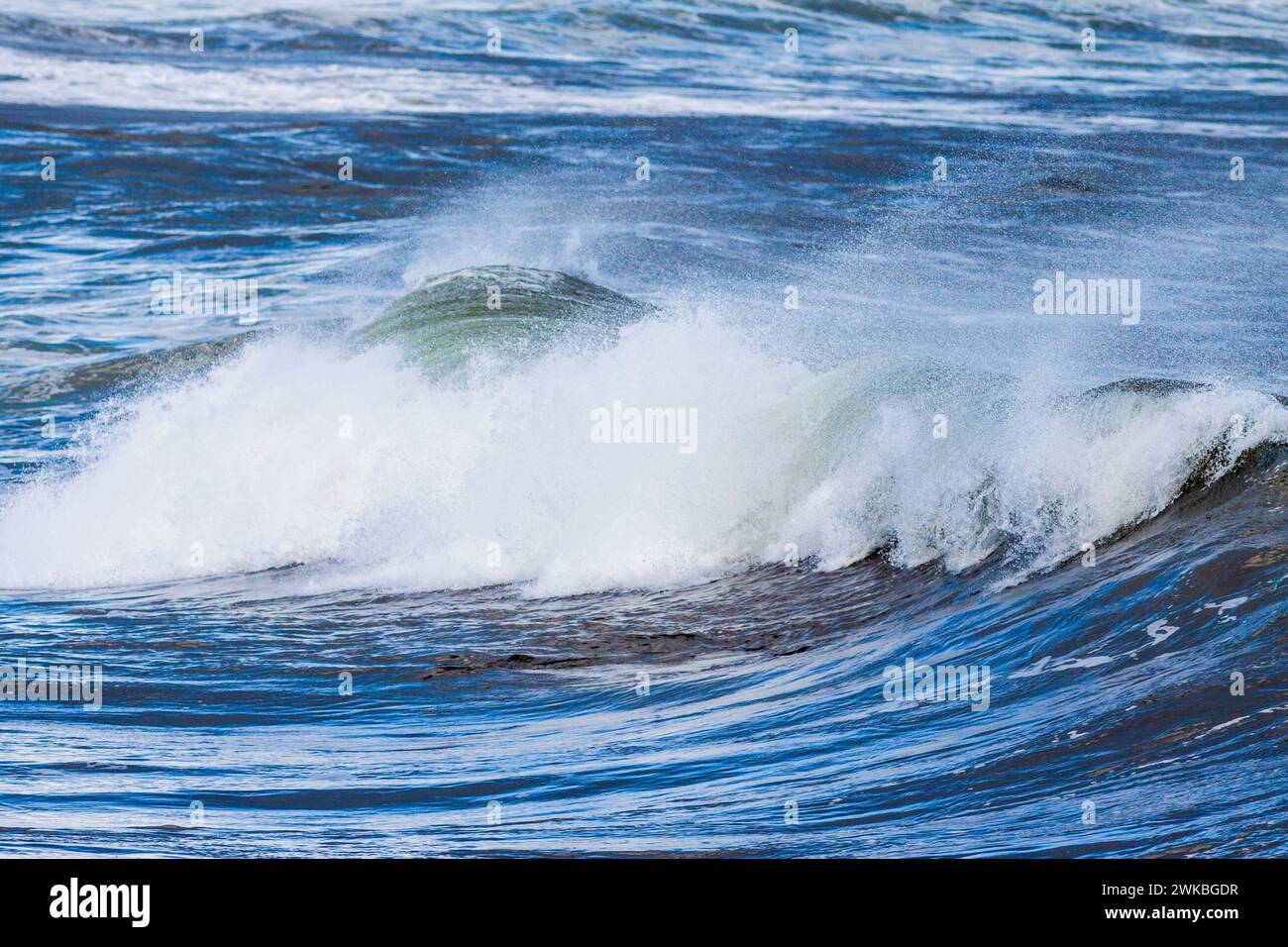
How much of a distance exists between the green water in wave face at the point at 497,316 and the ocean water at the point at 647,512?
0.26ft

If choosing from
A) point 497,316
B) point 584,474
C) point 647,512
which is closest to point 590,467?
point 584,474

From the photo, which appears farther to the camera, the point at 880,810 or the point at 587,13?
the point at 587,13

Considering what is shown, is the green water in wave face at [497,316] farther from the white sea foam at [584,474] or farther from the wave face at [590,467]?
the white sea foam at [584,474]

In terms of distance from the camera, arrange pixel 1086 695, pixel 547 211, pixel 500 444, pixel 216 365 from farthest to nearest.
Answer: pixel 547 211, pixel 216 365, pixel 500 444, pixel 1086 695

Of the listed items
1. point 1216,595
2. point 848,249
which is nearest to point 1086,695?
point 1216,595

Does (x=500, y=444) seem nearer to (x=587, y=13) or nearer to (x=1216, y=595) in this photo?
(x=1216, y=595)

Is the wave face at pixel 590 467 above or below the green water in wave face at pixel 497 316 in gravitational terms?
below

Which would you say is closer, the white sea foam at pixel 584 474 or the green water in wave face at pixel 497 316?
the white sea foam at pixel 584 474

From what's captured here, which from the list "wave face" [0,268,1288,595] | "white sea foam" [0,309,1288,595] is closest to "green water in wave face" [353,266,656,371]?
"wave face" [0,268,1288,595]

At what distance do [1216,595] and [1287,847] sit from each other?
2.22 metres

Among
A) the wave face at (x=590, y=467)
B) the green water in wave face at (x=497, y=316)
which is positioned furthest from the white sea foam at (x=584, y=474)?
the green water in wave face at (x=497, y=316)

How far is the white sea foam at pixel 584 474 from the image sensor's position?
332 inches

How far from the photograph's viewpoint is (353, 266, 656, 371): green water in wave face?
12653mm
